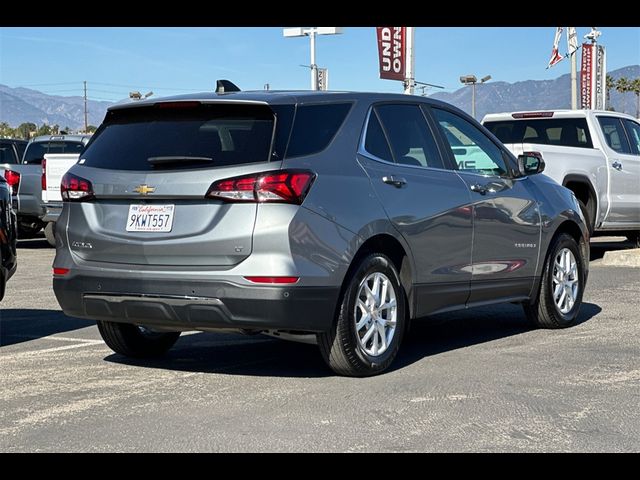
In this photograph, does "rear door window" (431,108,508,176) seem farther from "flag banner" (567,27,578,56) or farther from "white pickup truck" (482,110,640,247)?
"flag banner" (567,27,578,56)

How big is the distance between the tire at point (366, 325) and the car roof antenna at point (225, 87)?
4.65ft

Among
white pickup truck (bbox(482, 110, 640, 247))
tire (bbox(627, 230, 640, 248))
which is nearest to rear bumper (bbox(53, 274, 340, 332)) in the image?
white pickup truck (bbox(482, 110, 640, 247))

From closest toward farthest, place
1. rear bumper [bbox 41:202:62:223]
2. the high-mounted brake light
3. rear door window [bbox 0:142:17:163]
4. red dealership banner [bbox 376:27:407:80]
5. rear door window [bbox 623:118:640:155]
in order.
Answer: the high-mounted brake light < rear door window [bbox 623:118:640:155] < rear bumper [bbox 41:202:62:223] < rear door window [bbox 0:142:17:163] < red dealership banner [bbox 376:27:407:80]

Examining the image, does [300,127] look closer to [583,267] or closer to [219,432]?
[219,432]

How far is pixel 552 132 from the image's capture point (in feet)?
48.8

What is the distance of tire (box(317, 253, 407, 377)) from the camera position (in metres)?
6.52

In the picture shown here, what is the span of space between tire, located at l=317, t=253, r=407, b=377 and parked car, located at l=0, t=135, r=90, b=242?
11638mm

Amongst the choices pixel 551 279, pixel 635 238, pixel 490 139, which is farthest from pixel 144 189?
pixel 635 238

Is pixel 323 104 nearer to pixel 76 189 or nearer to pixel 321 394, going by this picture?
pixel 76 189

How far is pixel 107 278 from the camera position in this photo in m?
6.52
